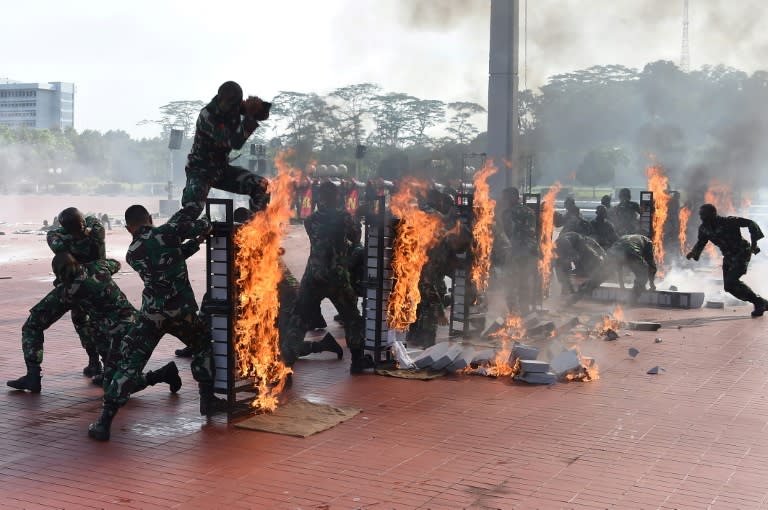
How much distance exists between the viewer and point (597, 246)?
1783 centimetres

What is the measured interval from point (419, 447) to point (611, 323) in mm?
6954

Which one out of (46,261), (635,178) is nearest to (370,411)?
(46,261)

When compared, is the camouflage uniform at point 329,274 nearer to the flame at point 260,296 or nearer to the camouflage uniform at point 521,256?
the flame at point 260,296

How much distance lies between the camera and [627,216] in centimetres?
2064

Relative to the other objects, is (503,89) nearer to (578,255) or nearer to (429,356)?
(578,255)

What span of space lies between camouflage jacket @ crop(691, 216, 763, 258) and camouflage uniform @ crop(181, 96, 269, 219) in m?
9.08

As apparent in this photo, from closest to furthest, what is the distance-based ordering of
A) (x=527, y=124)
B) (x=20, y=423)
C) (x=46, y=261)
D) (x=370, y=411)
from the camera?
(x=20, y=423) < (x=370, y=411) < (x=46, y=261) < (x=527, y=124)

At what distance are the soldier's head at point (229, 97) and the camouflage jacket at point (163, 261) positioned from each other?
1103 millimetres

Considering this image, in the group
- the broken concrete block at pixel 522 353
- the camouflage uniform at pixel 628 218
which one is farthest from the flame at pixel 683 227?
the broken concrete block at pixel 522 353

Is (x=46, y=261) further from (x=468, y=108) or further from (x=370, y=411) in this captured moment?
(x=370, y=411)

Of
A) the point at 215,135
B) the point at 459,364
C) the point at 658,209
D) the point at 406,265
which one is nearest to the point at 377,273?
the point at 406,265

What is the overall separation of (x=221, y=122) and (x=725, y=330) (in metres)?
8.69

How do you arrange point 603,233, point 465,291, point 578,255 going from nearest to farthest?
1. point 465,291
2. point 578,255
3. point 603,233

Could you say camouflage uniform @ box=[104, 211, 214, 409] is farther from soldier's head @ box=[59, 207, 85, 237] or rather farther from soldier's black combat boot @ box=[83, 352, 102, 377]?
soldier's black combat boot @ box=[83, 352, 102, 377]
